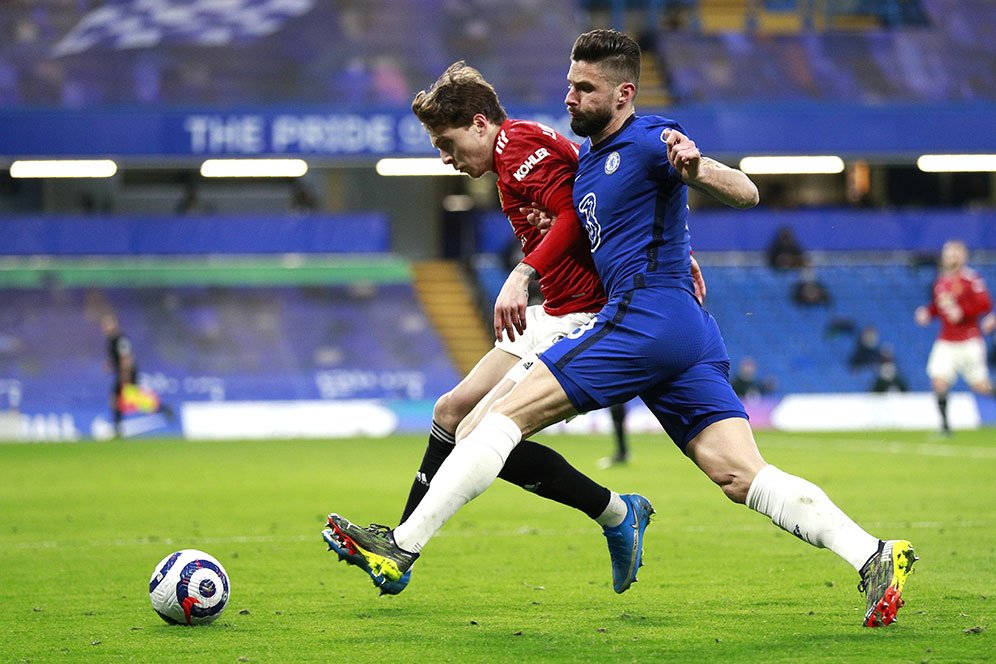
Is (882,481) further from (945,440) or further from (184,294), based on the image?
(184,294)

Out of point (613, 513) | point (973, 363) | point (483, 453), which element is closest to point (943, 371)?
point (973, 363)

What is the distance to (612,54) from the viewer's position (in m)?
Answer: 5.75

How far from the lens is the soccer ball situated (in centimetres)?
602

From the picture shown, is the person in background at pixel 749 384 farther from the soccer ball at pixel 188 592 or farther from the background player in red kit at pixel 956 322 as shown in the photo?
the soccer ball at pixel 188 592

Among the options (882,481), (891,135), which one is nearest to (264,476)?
(882,481)

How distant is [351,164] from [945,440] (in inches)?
539

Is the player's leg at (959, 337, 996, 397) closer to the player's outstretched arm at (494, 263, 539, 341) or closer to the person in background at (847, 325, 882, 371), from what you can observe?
the person in background at (847, 325, 882, 371)

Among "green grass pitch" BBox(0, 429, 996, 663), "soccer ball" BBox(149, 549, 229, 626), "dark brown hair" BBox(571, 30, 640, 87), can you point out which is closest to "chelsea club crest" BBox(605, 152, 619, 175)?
"dark brown hair" BBox(571, 30, 640, 87)

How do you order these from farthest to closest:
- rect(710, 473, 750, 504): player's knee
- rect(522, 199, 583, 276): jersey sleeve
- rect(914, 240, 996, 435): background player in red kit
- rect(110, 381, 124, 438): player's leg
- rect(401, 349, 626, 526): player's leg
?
rect(110, 381, 124, 438): player's leg, rect(914, 240, 996, 435): background player in red kit, rect(401, 349, 626, 526): player's leg, rect(522, 199, 583, 276): jersey sleeve, rect(710, 473, 750, 504): player's knee

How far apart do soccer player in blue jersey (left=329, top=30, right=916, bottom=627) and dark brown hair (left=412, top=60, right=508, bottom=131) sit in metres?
0.68

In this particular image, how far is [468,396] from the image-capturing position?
657 cm

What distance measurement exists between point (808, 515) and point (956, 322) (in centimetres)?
1517

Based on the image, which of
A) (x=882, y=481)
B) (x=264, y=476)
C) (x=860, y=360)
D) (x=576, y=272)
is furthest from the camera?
(x=860, y=360)

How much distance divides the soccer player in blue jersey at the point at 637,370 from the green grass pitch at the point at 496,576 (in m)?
0.39
